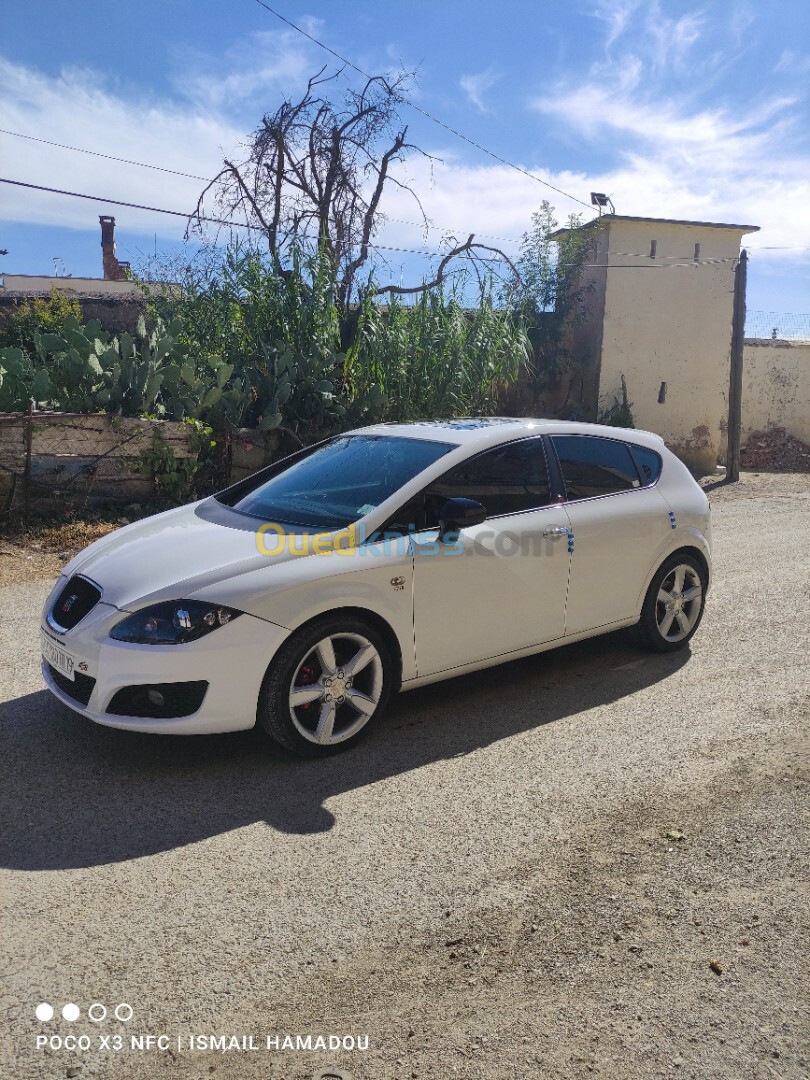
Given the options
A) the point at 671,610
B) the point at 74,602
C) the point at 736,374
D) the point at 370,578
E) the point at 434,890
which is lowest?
the point at 434,890

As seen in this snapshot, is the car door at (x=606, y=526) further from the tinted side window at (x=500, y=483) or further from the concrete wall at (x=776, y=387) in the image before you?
the concrete wall at (x=776, y=387)

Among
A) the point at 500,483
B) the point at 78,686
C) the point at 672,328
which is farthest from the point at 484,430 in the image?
the point at 672,328

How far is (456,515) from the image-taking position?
14.4 feet

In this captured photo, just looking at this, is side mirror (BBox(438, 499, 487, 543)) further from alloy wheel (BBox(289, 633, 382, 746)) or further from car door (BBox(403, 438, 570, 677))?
alloy wheel (BBox(289, 633, 382, 746))

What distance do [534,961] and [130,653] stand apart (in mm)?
2063

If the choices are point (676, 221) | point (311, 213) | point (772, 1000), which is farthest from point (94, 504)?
point (676, 221)

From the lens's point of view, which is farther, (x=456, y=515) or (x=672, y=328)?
(x=672, y=328)

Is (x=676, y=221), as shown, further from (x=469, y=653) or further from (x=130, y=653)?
(x=130, y=653)

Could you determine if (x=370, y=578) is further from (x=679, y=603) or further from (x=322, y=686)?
(x=679, y=603)

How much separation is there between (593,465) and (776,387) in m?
19.1

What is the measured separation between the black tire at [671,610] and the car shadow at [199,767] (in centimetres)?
38

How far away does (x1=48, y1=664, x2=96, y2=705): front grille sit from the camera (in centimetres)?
391

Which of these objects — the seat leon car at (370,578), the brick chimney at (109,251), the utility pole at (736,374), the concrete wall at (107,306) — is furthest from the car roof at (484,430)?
the brick chimney at (109,251)

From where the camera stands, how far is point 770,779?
4.04 meters
